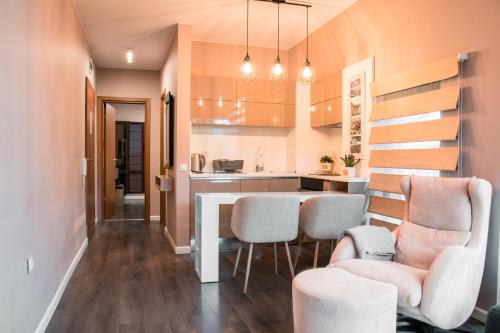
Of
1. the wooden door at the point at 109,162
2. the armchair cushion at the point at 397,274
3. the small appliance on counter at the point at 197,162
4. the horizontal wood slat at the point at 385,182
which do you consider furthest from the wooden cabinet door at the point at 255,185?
the wooden door at the point at 109,162

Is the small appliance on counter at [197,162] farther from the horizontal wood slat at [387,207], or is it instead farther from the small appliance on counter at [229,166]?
the horizontal wood slat at [387,207]

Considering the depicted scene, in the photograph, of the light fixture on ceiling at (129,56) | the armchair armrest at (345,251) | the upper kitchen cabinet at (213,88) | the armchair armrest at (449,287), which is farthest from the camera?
the light fixture on ceiling at (129,56)

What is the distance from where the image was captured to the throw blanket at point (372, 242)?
260 centimetres

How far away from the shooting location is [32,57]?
93.2 inches

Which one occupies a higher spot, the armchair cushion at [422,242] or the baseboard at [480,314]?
the armchair cushion at [422,242]

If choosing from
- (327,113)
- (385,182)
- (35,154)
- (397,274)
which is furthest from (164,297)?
(327,113)

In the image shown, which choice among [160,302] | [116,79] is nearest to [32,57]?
[160,302]

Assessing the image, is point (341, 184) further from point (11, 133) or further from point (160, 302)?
point (11, 133)

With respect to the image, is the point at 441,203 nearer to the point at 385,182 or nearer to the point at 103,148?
the point at 385,182

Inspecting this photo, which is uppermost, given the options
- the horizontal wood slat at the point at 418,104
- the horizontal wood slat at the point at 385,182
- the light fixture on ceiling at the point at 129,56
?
the light fixture on ceiling at the point at 129,56

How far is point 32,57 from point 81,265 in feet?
8.18

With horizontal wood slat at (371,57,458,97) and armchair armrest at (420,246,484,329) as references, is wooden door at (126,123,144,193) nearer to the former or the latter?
horizontal wood slat at (371,57,458,97)

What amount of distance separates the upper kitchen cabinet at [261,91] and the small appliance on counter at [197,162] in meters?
1.00

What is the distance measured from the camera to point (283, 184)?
5.04 meters
